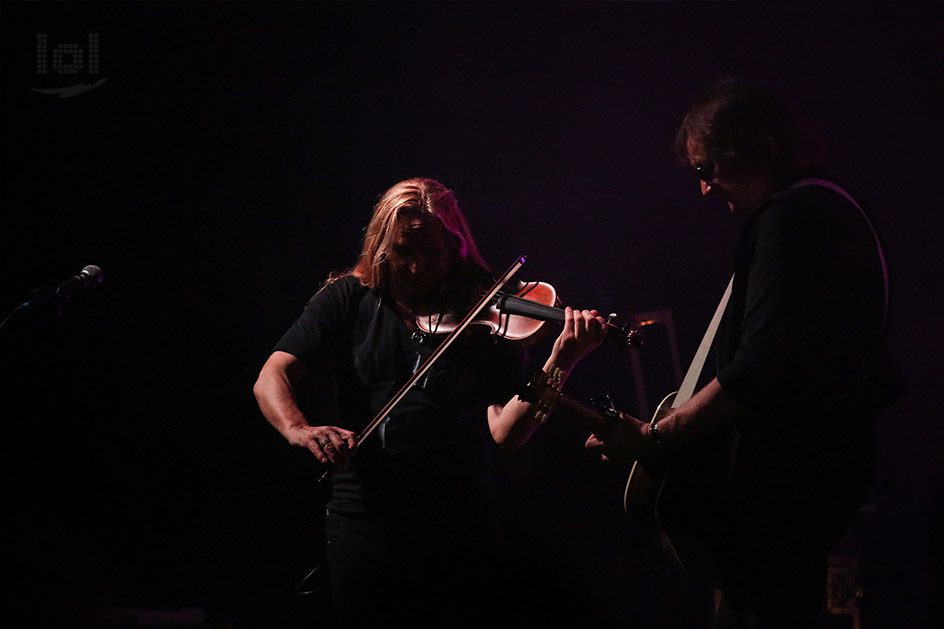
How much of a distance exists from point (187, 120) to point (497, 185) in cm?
135

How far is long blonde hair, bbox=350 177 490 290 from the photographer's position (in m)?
2.29

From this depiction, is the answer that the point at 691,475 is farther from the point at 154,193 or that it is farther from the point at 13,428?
the point at 13,428

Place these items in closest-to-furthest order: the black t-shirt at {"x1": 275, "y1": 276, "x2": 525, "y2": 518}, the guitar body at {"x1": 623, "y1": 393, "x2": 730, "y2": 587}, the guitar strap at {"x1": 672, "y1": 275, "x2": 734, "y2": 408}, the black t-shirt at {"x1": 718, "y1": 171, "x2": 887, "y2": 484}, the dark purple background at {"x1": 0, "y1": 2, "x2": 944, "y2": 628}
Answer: the black t-shirt at {"x1": 718, "y1": 171, "x2": 887, "y2": 484} → the guitar body at {"x1": 623, "y1": 393, "x2": 730, "y2": 587} → the guitar strap at {"x1": 672, "y1": 275, "x2": 734, "y2": 408} → the black t-shirt at {"x1": 275, "y1": 276, "x2": 525, "y2": 518} → the dark purple background at {"x1": 0, "y1": 2, "x2": 944, "y2": 628}

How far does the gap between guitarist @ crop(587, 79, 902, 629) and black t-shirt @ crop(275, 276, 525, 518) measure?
0.62 metres

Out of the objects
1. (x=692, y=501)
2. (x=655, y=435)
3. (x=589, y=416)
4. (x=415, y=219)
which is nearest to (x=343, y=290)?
(x=415, y=219)

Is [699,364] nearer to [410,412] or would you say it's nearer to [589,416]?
[589,416]

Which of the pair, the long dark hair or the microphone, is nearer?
the long dark hair

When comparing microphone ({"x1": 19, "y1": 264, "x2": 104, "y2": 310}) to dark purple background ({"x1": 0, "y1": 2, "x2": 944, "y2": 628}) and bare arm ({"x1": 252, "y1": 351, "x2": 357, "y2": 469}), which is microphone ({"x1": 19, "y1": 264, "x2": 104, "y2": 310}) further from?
dark purple background ({"x1": 0, "y1": 2, "x2": 944, "y2": 628})

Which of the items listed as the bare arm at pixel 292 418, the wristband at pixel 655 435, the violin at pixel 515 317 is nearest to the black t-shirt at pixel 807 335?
the wristband at pixel 655 435

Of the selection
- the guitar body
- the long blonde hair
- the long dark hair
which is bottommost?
the guitar body

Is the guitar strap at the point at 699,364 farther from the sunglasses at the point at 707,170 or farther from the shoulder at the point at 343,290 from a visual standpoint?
the shoulder at the point at 343,290

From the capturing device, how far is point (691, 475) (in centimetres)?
174

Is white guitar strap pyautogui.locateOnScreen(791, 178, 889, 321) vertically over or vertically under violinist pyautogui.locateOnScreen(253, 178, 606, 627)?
over

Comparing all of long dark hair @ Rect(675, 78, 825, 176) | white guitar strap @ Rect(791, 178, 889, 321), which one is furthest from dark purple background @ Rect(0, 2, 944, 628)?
white guitar strap @ Rect(791, 178, 889, 321)
